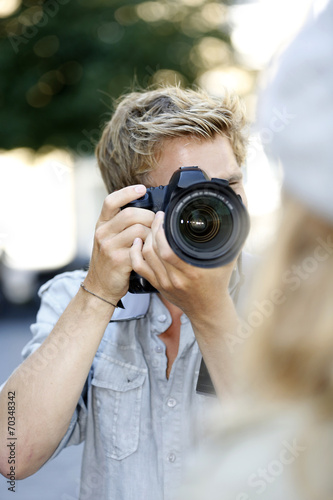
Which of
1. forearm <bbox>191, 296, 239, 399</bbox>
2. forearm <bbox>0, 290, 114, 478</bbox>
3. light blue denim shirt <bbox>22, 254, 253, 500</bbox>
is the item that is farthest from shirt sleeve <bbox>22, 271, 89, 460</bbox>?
forearm <bbox>191, 296, 239, 399</bbox>

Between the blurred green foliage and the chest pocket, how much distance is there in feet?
23.5

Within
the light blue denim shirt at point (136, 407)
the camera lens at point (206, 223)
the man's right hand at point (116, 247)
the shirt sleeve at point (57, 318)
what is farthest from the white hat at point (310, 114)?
the shirt sleeve at point (57, 318)

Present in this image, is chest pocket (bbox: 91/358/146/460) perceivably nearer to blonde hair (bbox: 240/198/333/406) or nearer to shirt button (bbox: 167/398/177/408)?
shirt button (bbox: 167/398/177/408)

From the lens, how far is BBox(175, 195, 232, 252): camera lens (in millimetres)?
1464

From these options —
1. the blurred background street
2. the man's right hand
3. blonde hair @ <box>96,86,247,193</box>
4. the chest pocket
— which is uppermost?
the blurred background street

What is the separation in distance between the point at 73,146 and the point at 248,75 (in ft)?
9.52

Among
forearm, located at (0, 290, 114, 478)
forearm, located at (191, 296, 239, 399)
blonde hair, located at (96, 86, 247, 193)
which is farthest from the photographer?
blonde hair, located at (96, 86, 247, 193)

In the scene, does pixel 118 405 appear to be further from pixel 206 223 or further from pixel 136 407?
pixel 206 223

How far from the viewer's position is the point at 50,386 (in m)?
1.53

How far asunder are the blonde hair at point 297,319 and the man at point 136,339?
0.75 metres

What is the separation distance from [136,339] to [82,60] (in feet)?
25.0

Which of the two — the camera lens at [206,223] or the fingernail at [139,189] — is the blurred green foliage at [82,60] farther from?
the camera lens at [206,223]

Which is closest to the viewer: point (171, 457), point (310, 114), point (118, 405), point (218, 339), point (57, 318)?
point (310, 114)

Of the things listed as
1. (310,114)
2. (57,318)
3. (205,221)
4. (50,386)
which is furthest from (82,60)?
(310,114)
